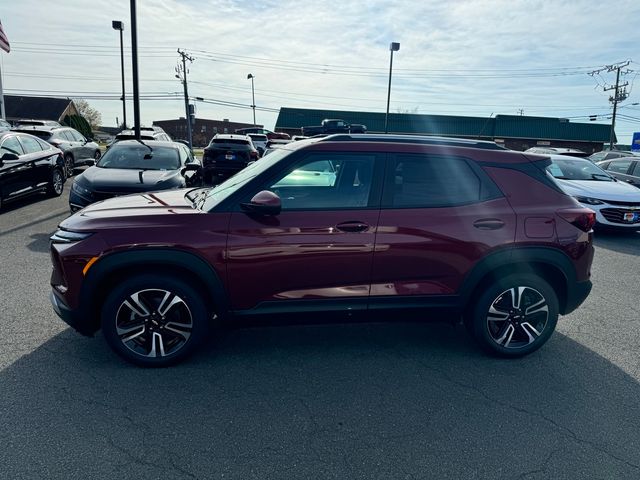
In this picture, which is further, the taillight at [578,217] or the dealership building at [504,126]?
the dealership building at [504,126]

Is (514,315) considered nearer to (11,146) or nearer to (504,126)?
(11,146)

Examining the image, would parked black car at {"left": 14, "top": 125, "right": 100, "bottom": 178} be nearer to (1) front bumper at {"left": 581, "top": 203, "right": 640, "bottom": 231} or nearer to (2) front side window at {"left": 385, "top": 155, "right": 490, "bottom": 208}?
(2) front side window at {"left": 385, "top": 155, "right": 490, "bottom": 208}

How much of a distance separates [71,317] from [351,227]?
2.23 meters

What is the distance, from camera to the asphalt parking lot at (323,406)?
8.34ft

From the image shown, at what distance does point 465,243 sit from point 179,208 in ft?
7.65

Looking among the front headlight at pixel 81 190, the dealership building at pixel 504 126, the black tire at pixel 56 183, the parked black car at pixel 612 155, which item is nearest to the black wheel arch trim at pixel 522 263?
the front headlight at pixel 81 190

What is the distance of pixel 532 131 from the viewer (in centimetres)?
4494

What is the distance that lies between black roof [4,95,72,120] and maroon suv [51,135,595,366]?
2841 inches

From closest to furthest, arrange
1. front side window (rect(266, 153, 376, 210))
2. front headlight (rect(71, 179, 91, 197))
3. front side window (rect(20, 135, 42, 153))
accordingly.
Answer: front side window (rect(266, 153, 376, 210))
front headlight (rect(71, 179, 91, 197))
front side window (rect(20, 135, 42, 153))

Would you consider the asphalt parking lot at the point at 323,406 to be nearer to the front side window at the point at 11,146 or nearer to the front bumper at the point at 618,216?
the front bumper at the point at 618,216

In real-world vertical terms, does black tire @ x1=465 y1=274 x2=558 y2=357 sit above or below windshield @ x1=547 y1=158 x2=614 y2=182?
below

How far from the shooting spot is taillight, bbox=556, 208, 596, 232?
12.2 feet

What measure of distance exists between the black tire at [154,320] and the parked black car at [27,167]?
24.2 ft

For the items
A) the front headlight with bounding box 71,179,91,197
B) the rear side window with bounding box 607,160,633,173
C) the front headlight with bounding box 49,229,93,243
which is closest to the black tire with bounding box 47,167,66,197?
the front headlight with bounding box 71,179,91,197
